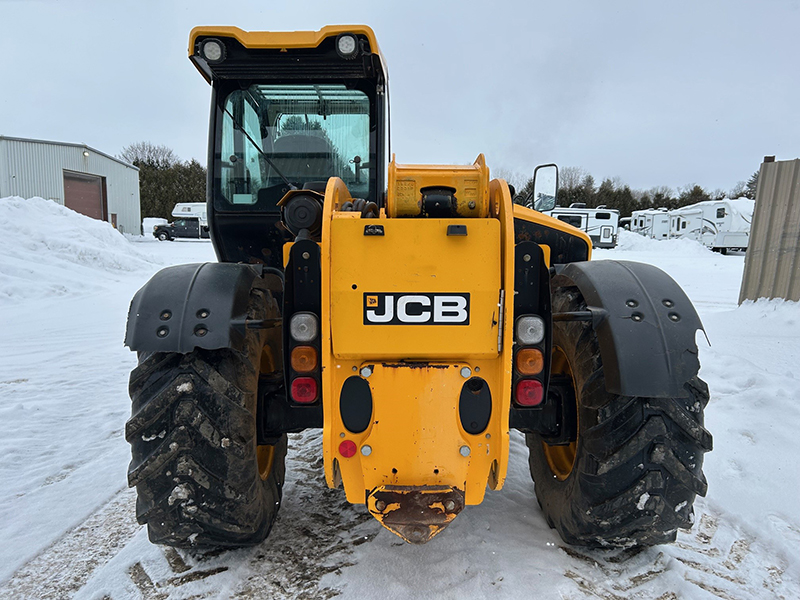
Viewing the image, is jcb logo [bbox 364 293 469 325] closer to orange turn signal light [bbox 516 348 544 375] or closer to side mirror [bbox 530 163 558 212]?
orange turn signal light [bbox 516 348 544 375]

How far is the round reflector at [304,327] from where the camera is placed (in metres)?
1.97

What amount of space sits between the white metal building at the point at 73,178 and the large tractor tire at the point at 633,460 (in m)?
31.0

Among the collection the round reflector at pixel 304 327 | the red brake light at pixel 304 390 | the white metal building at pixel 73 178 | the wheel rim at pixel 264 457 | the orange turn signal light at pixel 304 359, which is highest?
the white metal building at pixel 73 178

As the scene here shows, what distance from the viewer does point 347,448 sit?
1982 mm

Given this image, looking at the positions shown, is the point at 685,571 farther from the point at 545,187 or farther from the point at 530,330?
the point at 545,187

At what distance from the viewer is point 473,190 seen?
2295 millimetres

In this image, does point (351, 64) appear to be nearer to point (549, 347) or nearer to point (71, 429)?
point (549, 347)

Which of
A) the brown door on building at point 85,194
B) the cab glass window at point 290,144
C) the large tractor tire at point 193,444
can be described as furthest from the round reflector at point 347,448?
the brown door on building at point 85,194

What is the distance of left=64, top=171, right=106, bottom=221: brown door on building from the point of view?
2771cm

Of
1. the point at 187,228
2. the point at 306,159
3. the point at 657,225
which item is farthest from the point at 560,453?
the point at 187,228

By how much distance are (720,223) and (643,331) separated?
1137 inches

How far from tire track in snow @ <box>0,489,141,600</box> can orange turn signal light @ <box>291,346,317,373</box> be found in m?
1.35

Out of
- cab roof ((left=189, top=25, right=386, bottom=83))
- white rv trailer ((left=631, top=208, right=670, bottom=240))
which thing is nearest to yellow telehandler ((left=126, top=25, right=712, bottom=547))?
cab roof ((left=189, top=25, right=386, bottom=83))

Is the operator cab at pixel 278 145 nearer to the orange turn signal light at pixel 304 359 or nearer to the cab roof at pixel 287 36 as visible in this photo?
the cab roof at pixel 287 36
